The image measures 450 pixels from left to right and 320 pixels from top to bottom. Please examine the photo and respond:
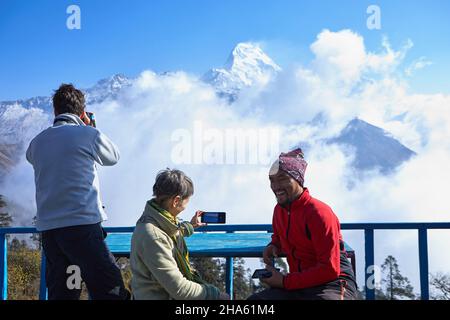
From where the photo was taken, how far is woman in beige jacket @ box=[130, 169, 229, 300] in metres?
2.51

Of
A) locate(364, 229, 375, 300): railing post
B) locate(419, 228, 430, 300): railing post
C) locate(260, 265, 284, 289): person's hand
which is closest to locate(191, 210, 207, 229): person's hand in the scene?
locate(260, 265, 284, 289): person's hand

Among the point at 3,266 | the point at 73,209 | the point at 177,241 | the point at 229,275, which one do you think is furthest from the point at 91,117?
the point at 3,266

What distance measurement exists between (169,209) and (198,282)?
480 millimetres

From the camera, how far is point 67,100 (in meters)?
3.21

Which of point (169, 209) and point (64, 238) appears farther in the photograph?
point (64, 238)

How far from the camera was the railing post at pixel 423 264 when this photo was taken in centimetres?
371

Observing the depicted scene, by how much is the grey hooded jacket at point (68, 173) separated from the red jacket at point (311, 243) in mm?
1222

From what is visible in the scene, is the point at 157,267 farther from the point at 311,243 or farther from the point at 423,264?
the point at 423,264

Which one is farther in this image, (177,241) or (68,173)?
(68,173)

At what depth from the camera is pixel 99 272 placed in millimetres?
2893

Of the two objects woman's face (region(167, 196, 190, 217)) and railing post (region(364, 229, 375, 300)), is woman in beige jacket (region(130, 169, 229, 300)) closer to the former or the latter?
woman's face (region(167, 196, 190, 217))

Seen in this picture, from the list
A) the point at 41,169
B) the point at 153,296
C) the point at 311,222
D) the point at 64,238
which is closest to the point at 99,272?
the point at 64,238

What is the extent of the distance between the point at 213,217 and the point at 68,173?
111cm

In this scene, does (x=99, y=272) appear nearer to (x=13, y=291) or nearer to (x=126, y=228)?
(x=126, y=228)
